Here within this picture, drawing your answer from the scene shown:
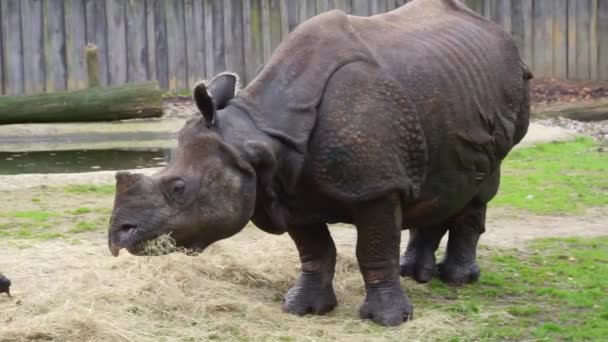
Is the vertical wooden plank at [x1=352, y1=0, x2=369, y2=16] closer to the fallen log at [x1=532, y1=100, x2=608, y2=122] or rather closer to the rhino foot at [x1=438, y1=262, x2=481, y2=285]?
the fallen log at [x1=532, y1=100, x2=608, y2=122]

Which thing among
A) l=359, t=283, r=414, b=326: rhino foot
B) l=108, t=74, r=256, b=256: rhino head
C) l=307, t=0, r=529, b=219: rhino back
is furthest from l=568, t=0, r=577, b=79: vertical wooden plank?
l=108, t=74, r=256, b=256: rhino head

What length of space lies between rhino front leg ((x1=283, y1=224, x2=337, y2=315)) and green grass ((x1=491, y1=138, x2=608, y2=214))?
12.0 ft

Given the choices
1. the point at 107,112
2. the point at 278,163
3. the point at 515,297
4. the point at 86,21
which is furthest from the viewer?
the point at 86,21

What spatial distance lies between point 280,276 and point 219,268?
0.37 m

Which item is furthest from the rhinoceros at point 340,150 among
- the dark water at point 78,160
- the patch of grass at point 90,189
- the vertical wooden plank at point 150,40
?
the vertical wooden plank at point 150,40

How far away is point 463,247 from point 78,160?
6.73 meters

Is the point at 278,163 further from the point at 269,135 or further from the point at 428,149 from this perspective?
the point at 428,149

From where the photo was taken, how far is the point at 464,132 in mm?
6379

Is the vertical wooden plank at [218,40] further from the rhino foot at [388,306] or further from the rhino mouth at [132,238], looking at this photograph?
the rhino mouth at [132,238]

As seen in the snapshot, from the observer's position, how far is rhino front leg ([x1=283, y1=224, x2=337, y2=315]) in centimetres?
634

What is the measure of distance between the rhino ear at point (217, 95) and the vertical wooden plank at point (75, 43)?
10.7 metres

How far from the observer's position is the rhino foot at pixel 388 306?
605 cm

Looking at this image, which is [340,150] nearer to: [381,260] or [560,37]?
[381,260]

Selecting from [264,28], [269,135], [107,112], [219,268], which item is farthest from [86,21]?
[269,135]
